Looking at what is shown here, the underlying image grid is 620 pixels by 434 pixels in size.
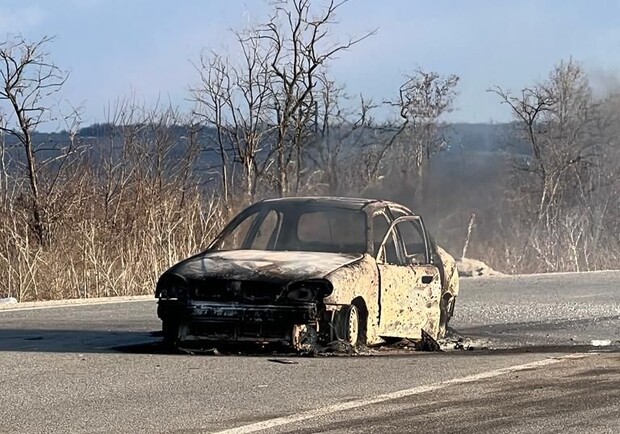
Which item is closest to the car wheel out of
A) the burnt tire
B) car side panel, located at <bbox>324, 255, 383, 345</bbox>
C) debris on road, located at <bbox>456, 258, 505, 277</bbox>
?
car side panel, located at <bbox>324, 255, 383, 345</bbox>

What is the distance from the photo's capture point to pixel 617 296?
18.6 metres

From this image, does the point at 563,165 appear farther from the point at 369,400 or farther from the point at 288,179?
the point at 369,400

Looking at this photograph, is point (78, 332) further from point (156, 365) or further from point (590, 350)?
point (590, 350)

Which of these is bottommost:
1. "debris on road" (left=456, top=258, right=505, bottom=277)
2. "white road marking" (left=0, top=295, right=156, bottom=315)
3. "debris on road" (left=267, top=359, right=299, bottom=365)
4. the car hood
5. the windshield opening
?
"debris on road" (left=456, top=258, right=505, bottom=277)

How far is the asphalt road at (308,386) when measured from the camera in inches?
275

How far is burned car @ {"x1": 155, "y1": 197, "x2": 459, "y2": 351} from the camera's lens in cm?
992

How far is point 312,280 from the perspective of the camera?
9.92 metres

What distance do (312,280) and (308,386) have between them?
1653mm

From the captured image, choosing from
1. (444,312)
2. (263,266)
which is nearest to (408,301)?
(444,312)

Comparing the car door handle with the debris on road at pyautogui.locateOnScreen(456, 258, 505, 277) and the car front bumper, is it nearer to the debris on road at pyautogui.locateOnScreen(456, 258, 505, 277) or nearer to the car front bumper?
the car front bumper

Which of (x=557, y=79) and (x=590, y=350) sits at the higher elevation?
(x=557, y=79)

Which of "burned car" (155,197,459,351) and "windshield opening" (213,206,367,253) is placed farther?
"windshield opening" (213,206,367,253)

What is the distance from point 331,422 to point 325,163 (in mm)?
25349

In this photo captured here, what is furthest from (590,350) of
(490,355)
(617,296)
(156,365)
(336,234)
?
(617,296)
